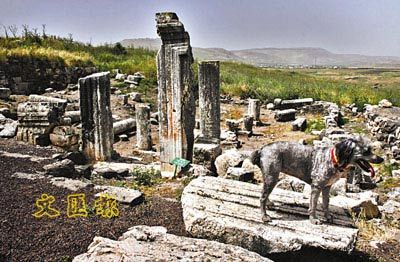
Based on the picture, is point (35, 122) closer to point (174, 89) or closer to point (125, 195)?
point (174, 89)

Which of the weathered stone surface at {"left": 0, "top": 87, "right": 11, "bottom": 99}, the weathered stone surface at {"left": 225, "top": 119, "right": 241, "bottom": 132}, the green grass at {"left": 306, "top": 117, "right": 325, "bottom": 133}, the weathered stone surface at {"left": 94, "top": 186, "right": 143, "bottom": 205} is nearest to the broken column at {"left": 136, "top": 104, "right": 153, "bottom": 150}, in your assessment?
the weathered stone surface at {"left": 225, "top": 119, "right": 241, "bottom": 132}

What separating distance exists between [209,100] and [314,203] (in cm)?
579

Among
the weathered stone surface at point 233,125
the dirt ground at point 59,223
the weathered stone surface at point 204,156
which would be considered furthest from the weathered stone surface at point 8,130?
the weathered stone surface at point 233,125

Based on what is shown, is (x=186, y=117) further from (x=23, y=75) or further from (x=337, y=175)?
(x=23, y=75)

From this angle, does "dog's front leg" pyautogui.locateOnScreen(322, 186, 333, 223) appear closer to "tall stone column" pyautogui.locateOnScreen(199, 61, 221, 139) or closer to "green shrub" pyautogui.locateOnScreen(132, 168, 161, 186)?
"green shrub" pyautogui.locateOnScreen(132, 168, 161, 186)

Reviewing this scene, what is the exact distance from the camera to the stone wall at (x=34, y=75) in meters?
18.4

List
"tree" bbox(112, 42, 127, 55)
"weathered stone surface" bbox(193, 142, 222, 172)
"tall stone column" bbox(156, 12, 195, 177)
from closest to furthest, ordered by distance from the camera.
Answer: "tall stone column" bbox(156, 12, 195, 177) < "weathered stone surface" bbox(193, 142, 222, 172) < "tree" bbox(112, 42, 127, 55)

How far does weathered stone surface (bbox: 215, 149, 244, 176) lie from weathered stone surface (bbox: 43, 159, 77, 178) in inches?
121

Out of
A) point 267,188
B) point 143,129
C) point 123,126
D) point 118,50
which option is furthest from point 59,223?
point 118,50

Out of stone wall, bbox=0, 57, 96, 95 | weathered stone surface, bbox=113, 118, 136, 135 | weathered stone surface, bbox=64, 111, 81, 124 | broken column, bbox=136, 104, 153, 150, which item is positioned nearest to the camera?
broken column, bbox=136, 104, 153, 150

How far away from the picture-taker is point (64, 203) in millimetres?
6152

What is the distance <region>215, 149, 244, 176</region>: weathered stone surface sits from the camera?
857cm

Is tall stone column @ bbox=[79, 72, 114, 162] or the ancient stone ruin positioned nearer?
tall stone column @ bbox=[79, 72, 114, 162]

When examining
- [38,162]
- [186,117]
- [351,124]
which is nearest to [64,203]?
[38,162]
